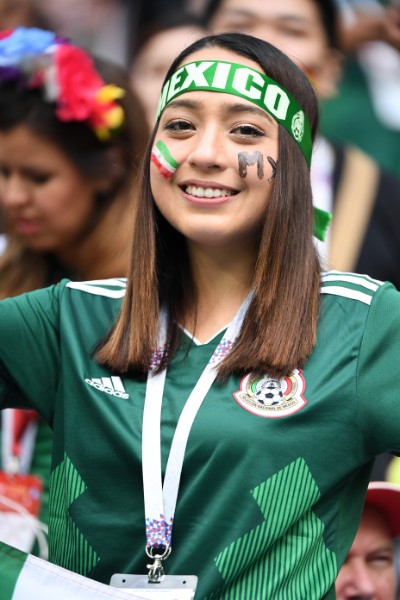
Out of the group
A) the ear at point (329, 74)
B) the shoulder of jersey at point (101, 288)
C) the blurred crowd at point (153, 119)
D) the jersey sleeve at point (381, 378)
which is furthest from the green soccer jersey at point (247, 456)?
the ear at point (329, 74)

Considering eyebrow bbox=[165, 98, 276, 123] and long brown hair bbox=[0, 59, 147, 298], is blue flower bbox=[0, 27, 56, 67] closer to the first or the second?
long brown hair bbox=[0, 59, 147, 298]

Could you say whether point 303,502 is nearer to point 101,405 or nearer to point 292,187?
point 101,405

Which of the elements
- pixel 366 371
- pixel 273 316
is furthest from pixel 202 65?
pixel 366 371

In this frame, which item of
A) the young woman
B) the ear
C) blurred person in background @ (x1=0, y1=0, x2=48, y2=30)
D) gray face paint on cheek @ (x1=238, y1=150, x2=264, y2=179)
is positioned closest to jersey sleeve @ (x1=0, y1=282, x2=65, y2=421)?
the young woman

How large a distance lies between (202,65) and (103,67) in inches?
80.7

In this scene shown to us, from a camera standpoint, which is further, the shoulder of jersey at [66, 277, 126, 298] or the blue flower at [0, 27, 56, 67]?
the blue flower at [0, 27, 56, 67]

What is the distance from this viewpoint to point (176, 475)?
2379 millimetres

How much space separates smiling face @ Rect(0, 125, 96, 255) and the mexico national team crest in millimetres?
2078

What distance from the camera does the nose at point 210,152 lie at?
99.0 inches

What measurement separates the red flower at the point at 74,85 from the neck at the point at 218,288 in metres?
1.87

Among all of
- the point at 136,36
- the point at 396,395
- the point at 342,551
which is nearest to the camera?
the point at 396,395

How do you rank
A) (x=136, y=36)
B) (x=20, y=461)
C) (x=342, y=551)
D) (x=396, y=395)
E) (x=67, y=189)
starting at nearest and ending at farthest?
(x=396, y=395), (x=342, y=551), (x=20, y=461), (x=67, y=189), (x=136, y=36)

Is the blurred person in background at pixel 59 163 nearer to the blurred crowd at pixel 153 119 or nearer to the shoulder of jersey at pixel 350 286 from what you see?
the blurred crowd at pixel 153 119

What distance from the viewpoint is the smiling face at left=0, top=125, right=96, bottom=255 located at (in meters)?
4.39
